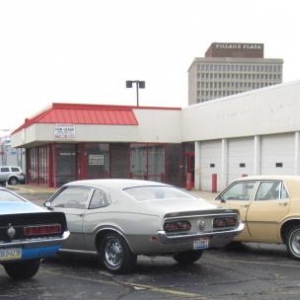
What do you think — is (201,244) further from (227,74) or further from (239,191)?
(227,74)

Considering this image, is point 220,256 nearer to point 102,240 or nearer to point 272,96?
point 102,240

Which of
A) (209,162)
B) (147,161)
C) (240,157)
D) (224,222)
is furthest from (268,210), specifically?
(147,161)

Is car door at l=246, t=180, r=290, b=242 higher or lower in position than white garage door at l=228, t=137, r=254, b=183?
lower

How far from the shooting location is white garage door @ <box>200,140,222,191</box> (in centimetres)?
3166

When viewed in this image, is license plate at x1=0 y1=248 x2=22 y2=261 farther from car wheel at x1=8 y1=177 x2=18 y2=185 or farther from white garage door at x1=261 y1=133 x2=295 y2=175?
car wheel at x1=8 y1=177 x2=18 y2=185

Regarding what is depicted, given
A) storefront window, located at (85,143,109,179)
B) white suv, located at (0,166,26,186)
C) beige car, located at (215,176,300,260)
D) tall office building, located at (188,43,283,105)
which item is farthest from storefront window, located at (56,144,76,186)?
tall office building, located at (188,43,283,105)

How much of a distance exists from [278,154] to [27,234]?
64.6 feet

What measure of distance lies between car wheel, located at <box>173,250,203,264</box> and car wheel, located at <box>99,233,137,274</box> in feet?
3.97

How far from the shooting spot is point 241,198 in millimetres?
10672

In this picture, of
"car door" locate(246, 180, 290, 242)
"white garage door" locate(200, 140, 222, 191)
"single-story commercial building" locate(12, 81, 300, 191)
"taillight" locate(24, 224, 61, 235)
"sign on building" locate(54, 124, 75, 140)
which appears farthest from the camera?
"sign on building" locate(54, 124, 75, 140)

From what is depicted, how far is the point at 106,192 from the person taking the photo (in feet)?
29.7

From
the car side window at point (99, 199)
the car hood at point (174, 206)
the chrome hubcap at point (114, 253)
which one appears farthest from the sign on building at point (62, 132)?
the chrome hubcap at point (114, 253)

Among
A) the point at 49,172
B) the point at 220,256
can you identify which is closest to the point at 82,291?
the point at 220,256

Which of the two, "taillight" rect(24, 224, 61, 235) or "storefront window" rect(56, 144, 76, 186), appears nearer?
"taillight" rect(24, 224, 61, 235)
